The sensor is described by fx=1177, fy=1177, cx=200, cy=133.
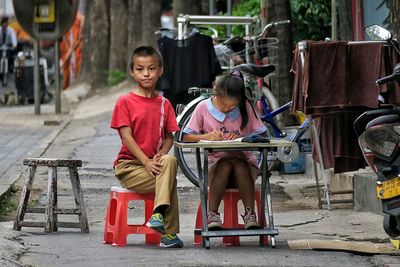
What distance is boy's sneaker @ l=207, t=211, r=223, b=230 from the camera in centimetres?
812

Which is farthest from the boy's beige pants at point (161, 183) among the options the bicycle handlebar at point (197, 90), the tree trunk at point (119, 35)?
the tree trunk at point (119, 35)

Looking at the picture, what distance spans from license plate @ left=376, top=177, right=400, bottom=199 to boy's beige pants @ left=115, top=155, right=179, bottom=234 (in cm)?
140

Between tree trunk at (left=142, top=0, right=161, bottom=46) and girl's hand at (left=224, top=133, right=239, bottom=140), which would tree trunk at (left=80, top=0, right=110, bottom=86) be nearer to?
tree trunk at (left=142, top=0, right=161, bottom=46)

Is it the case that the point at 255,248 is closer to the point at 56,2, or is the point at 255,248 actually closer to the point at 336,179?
the point at 336,179

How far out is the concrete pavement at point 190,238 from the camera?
24.5ft

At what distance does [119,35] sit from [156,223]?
2043cm

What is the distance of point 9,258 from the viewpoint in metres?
7.40

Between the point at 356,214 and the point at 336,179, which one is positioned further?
the point at 336,179

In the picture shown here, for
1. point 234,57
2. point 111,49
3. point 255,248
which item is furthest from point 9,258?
point 111,49

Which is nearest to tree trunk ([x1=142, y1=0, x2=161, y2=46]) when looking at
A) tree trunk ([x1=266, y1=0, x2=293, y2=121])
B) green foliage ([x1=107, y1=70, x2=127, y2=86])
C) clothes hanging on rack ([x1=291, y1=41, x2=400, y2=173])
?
green foliage ([x1=107, y1=70, x2=127, y2=86])

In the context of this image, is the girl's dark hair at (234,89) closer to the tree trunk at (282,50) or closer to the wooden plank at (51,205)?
the wooden plank at (51,205)

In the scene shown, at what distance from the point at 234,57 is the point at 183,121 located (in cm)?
186

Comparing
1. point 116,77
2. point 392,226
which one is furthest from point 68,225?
point 116,77

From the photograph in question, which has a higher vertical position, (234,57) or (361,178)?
(234,57)
